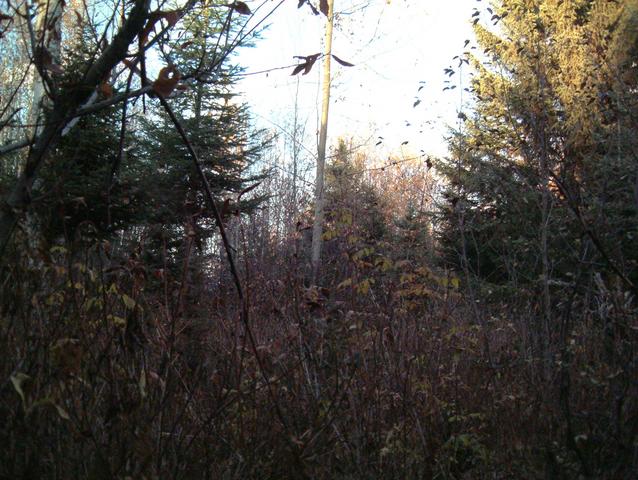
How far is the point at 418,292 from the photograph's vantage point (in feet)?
15.3

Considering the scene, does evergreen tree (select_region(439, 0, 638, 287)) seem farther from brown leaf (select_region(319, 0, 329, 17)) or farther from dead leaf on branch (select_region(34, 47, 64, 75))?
dead leaf on branch (select_region(34, 47, 64, 75))

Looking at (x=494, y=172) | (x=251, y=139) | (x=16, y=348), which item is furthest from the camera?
(x=251, y=139)

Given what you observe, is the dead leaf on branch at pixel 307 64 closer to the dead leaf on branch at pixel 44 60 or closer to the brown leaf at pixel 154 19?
the brown leaf at pixel 154 19

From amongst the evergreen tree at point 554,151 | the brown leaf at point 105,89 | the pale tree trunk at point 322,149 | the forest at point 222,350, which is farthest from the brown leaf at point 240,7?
the pale tree trunk at point 322,149

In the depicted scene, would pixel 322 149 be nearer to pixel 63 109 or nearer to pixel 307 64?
pixel 307 64

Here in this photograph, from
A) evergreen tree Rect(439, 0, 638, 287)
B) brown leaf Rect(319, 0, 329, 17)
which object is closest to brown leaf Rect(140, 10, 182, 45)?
brown leaf Rect(319, 0, 329, 17)

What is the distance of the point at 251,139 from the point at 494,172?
29.7 ft

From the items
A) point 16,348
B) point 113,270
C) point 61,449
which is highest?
point 113,270

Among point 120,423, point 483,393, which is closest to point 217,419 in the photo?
point 120,423

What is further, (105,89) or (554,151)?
(554,151)

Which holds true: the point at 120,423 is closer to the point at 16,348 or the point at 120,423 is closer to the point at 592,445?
the point at 16,348

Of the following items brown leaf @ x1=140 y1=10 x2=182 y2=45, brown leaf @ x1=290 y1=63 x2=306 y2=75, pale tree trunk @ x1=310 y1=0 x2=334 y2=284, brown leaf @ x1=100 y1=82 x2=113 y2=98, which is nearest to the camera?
brown leaf @ x1=140 y1=10 x2=182 y2=45

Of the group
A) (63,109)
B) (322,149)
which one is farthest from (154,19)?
(322,149)

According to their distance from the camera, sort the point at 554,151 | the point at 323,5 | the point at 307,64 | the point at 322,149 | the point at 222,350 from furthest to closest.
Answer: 1. the point at 322,149
2. the point at 554,151
3. the point at 222,350
4. the point at 323,5
5. the point at 307,64
